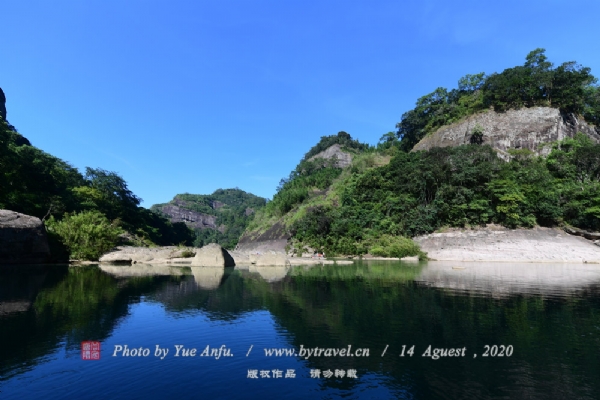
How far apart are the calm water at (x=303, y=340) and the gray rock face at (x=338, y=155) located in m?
91.7

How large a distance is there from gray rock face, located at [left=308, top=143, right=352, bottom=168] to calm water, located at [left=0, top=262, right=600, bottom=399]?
91.7 metres

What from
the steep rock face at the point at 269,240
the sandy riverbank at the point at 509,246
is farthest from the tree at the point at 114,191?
the sandy riverbank at the point at 509,246

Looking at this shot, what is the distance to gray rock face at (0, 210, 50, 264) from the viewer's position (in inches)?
1239

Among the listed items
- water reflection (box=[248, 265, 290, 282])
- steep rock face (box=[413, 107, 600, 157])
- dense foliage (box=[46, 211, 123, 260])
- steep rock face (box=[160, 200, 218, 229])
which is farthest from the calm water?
steep rock face (box=[160, 200, 218, 229])

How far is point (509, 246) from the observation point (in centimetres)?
4212

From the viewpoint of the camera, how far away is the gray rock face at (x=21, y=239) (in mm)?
31469

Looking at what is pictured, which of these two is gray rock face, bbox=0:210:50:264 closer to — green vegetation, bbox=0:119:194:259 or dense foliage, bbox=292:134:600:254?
green vegetation, bbox=0:119:194:259

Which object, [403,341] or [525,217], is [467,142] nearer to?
[525,217]

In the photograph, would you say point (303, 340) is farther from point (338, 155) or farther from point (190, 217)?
point (190, 217)

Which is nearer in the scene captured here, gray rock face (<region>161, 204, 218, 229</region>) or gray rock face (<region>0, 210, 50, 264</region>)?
gray rock face (<region>0, 210, 50, 264</region>)

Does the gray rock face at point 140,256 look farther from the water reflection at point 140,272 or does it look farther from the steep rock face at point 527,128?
the steep rock face at point 527,128

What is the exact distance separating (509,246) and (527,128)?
3434 cm

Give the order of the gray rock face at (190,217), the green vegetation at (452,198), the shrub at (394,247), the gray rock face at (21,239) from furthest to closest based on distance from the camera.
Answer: the gray rock face at (190,217)
the green vegetation at (452,198)
the shrub at (394,247)
the gray rock face at (21,239)

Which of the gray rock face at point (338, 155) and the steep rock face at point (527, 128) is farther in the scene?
the gray rock face at point (338, 155)
